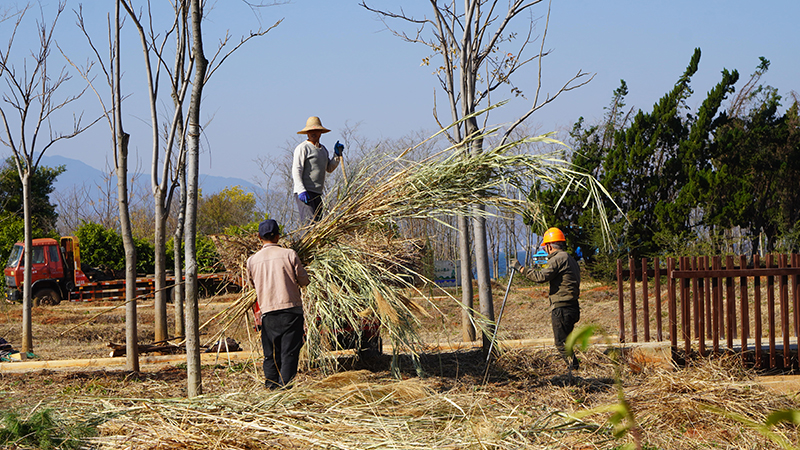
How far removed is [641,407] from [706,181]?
1311cm

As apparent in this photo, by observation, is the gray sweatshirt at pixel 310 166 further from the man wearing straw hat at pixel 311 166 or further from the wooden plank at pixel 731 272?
the wooden plank at pixel 731 272

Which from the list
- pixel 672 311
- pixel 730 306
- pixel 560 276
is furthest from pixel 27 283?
pixel 730 306

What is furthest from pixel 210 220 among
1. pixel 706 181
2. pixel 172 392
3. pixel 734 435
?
pixel 734 435

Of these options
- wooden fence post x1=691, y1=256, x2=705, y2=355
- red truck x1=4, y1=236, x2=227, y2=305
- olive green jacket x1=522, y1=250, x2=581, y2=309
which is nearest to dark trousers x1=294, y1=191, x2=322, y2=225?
olive green jacket x1=522, y1=250, x2=581, y2=309

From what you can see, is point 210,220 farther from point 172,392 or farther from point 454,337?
point 172,392

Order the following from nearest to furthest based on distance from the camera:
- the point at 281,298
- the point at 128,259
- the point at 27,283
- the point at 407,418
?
the point at 407,418 → the point at 281,298 → the point at 128,259 → the point at 27,283

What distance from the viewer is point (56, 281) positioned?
18.1 meters

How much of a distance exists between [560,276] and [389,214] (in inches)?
92.7

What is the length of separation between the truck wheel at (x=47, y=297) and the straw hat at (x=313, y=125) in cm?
1509

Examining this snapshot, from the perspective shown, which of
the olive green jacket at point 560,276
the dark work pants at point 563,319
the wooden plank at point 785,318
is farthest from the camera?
the dark work pants at point 563,319

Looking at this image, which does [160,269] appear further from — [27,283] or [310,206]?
[310,206]

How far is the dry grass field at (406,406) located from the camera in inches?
124

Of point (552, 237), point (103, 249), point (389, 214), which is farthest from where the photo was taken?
point (103, 249)

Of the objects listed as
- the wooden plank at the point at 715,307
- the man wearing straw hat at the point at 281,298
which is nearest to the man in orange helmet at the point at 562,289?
the wooden plank at the point at 715,307
